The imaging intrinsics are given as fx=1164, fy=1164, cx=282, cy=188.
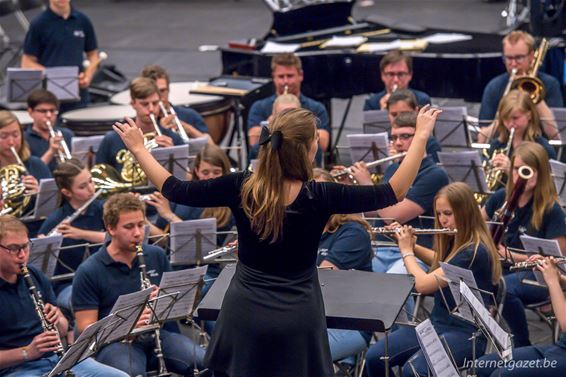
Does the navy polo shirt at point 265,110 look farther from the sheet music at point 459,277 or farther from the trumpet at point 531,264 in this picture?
the sheet music at point 459,277

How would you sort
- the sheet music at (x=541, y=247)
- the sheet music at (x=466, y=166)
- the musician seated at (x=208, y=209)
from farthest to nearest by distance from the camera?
the sheet music at (x=466, y=166), the musician seated at (x=208, y=209), the sheet music at (x=541, y=247)

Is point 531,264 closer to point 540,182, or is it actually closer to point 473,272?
point 473,272

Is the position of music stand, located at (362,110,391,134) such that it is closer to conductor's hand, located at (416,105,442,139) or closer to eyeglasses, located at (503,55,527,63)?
eyeglasses, located at (503,55,527,63)

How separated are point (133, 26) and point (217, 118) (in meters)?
7.84

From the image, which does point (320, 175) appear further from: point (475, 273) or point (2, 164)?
point (2, 164)

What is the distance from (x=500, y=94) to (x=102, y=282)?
164 inches

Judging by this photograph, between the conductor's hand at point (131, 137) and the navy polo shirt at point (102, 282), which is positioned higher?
the conductor's hand at point (131, 137)

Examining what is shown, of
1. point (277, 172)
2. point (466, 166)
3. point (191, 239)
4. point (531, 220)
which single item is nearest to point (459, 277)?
point (277, 172)

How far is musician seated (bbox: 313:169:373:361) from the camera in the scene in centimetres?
609

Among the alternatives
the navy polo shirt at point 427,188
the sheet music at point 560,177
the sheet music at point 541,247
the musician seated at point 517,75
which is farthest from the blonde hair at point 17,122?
the sheet music at point 541,247

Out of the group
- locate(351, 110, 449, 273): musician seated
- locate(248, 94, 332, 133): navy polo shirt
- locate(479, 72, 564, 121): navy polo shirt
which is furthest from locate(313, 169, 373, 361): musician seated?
locate(479, 72, 564, 121): navy polo shirt

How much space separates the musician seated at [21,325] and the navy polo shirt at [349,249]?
1282 mm

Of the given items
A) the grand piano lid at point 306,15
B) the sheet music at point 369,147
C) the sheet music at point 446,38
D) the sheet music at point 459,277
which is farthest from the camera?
the grand piano lid at point 306,15

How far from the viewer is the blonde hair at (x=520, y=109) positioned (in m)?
7.78
